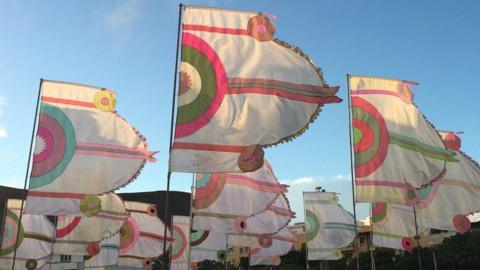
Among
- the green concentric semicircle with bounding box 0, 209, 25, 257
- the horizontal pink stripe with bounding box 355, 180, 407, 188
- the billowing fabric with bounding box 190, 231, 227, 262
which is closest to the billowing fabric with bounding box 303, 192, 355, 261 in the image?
the billowing fabric with bounding box 190, 231, 227, 262

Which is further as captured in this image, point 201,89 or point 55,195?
point 55,195

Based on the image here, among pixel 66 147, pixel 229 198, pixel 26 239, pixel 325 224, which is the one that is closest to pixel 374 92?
pixel 229 198

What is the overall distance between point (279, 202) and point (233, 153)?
11233 mm

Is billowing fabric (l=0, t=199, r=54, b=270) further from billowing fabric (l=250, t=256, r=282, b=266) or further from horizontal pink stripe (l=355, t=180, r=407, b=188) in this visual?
horizontal pink stripe (l=355, t=180, r=407, b=188)

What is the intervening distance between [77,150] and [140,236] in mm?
13474

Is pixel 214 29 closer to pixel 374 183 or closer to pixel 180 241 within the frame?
pixel 374 183

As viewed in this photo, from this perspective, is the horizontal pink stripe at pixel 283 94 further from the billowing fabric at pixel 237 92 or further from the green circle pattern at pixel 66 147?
the green circle pattern at pixel 66 147

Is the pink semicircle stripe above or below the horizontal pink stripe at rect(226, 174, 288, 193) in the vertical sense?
above

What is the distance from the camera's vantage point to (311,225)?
34.2 metres

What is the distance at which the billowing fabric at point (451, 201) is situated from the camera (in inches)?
886

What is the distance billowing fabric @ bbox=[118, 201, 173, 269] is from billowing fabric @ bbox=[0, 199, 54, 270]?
4.36 meters

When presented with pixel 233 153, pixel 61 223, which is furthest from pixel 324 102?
pixel 61 223

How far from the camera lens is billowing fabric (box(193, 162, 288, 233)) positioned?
1877 centimetres

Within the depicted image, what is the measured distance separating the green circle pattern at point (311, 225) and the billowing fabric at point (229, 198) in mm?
13853
